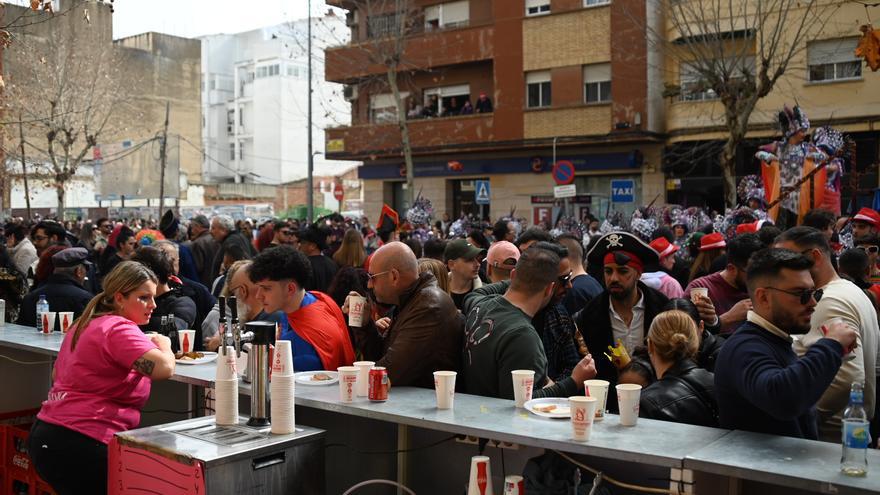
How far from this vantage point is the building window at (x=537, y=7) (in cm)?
2820

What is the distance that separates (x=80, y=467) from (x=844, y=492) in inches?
150

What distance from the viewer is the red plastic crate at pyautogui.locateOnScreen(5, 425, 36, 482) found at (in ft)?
21.2

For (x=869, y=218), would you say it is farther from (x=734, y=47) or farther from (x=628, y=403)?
(x=734, y=47)

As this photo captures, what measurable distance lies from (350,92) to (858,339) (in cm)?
3062

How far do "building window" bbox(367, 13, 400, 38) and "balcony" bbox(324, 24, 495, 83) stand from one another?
1.04 feet

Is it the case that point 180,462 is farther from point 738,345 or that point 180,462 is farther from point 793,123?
point 793,123

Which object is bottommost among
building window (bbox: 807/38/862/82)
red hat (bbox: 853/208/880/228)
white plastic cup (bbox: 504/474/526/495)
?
white plastic cup (bbox: 504/474/526/495)

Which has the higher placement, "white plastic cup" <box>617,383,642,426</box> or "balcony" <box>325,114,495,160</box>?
"balcony" <box>325,114,495,160</box>

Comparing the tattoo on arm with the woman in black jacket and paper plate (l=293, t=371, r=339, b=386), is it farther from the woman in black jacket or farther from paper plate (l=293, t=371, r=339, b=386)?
the woman in black jacket

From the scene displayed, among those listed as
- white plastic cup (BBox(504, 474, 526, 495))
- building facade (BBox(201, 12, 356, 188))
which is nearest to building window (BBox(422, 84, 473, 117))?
white plastic cup (BBox(504, 474, 526, 495))

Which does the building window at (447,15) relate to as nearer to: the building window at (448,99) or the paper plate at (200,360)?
the building window at (448,99)

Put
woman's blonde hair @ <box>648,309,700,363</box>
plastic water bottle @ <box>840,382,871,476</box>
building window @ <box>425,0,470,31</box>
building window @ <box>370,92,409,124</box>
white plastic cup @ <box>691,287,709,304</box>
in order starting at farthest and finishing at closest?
building window @ <box>370,92,409,124</box> < building window @ <box>425,0,470,31</box> < white plastic cup @ <box>691,287,709,304</box> < woman's blonde hair @ <box>648,309,700,363</box> < plastic water bottle @ <box>840,382,871,476</box>

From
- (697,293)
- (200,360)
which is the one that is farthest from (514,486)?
(200,360)

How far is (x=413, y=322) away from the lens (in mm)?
4879
